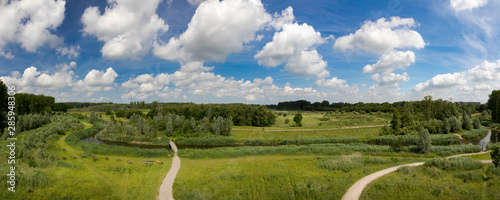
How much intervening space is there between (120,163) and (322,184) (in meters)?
25.5

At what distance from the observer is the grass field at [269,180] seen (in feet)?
58.6

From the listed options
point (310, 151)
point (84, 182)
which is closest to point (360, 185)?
point (310, 151)

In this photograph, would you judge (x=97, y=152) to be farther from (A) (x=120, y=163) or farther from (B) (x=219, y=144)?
(B) (x=219, y=144)

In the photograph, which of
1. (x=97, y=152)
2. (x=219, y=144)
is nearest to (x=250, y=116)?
(x=219, y=144)

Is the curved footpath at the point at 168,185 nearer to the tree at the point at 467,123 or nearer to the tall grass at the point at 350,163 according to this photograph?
the tall grass at the point at 350,163

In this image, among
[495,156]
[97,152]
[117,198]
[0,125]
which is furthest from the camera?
[0,125]

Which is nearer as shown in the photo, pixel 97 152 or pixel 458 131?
pixel 97 152

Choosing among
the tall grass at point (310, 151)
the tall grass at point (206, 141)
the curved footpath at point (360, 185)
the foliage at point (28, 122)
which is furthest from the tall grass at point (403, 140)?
the foliage at point (28, 122)

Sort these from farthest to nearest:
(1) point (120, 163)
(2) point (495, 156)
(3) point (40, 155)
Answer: (1) point (120, 163) → (3) point (40, 155) → (2) point (495, 156)

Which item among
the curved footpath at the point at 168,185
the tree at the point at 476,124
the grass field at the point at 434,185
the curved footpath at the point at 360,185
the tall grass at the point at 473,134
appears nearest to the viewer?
the curved footpath at the point at 168,185

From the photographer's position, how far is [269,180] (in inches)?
830

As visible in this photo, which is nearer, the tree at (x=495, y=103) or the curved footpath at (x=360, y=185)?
the curved footpath at (x=360, y=185)

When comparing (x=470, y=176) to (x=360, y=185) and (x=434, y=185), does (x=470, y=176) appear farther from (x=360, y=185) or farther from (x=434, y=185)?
(x=360, y=185)

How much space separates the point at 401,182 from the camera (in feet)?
64.8
